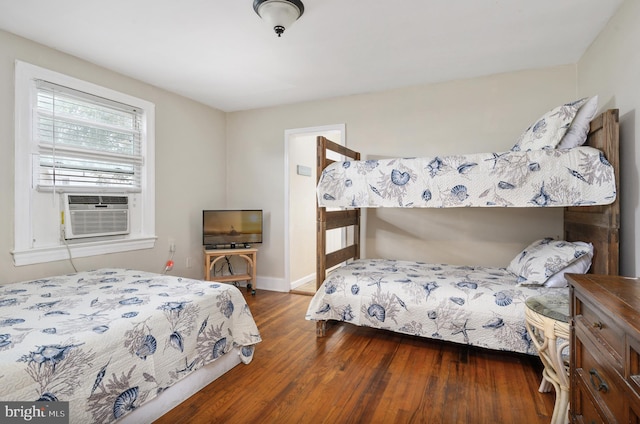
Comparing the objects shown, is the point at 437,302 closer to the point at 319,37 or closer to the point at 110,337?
the point at 110,337

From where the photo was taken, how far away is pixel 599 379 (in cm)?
100

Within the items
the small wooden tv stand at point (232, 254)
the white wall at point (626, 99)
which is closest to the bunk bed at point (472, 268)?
the white wall at point (626, 99)

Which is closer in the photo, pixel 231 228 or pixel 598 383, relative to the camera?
pixel 598 383

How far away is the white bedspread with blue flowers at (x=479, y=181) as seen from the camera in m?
1.97

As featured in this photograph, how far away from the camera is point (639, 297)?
3.19 feet

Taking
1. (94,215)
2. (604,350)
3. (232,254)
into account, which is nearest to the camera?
(604,350)

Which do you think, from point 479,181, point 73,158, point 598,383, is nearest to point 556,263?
point 479,181

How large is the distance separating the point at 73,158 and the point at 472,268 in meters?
3.61

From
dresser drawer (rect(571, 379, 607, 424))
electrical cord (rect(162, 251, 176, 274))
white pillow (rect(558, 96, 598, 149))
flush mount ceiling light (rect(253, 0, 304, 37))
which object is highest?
flush mount ceiling light (rect(253, 0, 304, 37))

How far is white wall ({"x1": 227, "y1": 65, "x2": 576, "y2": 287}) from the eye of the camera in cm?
295

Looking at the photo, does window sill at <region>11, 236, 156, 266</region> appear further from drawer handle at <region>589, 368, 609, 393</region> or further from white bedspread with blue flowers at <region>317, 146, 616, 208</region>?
drawer handle at <region>589, 368, 609, 393</region>

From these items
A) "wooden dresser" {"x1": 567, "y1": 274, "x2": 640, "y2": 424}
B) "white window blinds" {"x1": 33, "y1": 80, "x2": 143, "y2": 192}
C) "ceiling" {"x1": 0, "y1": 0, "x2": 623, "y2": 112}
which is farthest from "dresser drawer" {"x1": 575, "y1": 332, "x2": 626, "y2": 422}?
"white window blinds" {"x1": 33, "y1": 80, "x2": 143, "y2": 192}

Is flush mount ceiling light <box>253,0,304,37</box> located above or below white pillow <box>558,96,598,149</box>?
above

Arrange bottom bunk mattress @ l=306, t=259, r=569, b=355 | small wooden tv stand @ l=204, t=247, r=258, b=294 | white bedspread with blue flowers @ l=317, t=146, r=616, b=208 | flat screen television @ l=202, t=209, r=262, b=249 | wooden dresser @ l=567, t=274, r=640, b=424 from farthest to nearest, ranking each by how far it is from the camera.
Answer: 1. flat screen television @ l=202, t=209, r=262, b=249
2. small wooden tv stand @ l=204, t=247, r=258, b=294
3. bottom bunk mattress @ l=306, t=259, r=569, b=355
4. white bedspread with blue flowers @ l=317, t=146, r=616, b=208
5. wooden dresser @ l=567, t=274, r=640, b=424
